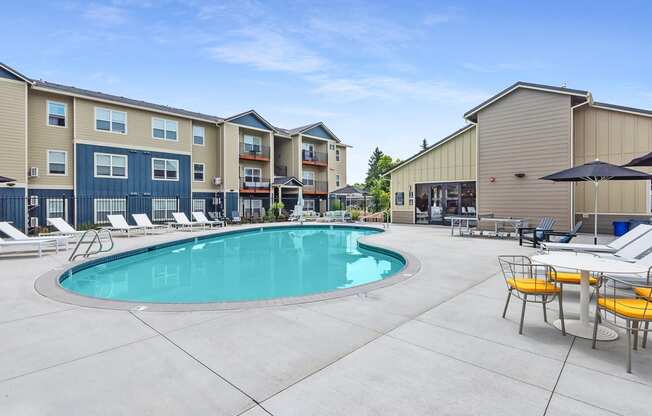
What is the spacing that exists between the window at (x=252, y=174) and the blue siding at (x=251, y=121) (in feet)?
10.4

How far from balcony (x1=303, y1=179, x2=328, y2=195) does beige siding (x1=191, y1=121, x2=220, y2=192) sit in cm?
751

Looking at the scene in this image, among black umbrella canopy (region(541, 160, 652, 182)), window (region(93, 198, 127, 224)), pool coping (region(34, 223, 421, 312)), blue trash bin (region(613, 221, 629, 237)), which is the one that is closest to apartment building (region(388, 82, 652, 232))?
blue trash bin (region(613, 221, 629, 237))

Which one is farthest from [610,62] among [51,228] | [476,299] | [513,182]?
[51,228]

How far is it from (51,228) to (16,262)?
8.38 m

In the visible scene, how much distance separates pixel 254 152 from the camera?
23.9 metres

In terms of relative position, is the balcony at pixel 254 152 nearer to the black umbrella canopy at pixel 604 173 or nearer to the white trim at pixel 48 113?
the white trim at pixel 48 113

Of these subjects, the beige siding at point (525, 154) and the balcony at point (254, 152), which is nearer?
the beige siding at point (525, 154)

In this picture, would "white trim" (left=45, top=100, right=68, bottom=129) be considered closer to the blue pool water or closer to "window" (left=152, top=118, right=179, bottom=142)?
"window" (left=152, top=118, right=179, bottom=142)

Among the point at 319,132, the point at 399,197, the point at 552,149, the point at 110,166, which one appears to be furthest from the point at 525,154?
the point at 110,166

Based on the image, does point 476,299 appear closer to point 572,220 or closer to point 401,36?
point 572,220

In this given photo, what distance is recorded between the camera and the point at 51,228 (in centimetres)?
1464

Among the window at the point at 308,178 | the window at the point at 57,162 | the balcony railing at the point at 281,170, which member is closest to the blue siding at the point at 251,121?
the balcony railing at the point at 281,170

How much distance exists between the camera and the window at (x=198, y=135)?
2120 cm

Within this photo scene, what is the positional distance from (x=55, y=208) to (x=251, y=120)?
41.0ft
